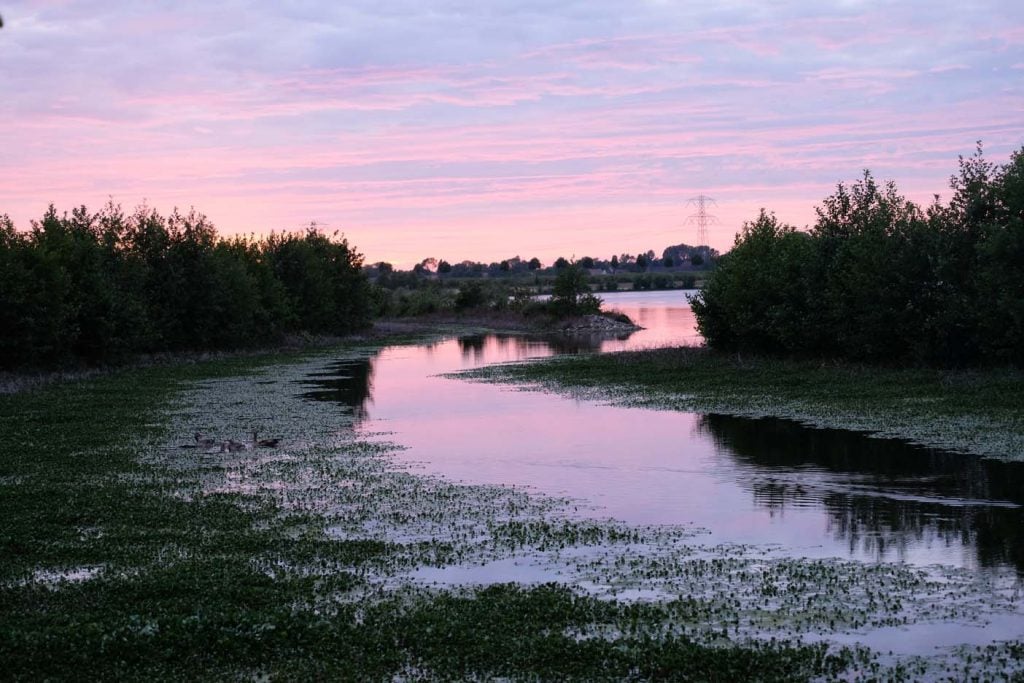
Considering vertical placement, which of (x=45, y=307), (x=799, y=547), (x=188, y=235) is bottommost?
(x=799, y=547)

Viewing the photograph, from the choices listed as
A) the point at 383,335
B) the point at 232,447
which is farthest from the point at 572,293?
the point at 232,447

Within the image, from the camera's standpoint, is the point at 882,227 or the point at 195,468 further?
the point at 882,227

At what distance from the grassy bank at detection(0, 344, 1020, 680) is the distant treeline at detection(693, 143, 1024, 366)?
25.6m

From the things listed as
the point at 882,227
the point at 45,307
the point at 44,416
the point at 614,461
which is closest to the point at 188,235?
the point at 45,307

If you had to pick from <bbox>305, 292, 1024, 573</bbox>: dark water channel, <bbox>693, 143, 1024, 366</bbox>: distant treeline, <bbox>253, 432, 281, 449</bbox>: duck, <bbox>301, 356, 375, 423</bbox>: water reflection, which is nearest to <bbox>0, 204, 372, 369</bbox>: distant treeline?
<bbox>301, 356, 375, 423</bbox>: water reflection

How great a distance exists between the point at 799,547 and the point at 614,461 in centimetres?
963

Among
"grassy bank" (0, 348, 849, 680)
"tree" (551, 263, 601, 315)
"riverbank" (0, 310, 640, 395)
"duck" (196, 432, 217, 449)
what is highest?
"tree" (551, 263, 601, 315)

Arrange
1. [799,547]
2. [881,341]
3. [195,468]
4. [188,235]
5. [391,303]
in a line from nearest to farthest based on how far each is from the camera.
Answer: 1. [799,547]
2. [195,468]
3. [881,341]
4. [188,235]
5. [391,303]

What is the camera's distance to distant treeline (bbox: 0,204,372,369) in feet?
168

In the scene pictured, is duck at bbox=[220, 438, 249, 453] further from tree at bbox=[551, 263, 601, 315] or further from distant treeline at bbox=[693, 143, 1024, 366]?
tree at bbox=[551, 263, 601, 315]

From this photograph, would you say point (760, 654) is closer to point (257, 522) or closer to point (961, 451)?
point (257, 522)

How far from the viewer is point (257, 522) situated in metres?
19.4

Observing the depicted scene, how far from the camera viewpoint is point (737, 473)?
24.8 metres

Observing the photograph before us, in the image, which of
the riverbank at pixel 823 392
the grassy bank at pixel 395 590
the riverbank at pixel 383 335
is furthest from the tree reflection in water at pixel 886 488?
the riverbank at pixel 383 335
